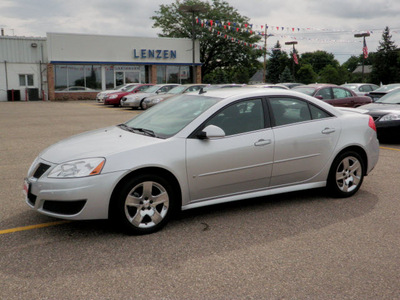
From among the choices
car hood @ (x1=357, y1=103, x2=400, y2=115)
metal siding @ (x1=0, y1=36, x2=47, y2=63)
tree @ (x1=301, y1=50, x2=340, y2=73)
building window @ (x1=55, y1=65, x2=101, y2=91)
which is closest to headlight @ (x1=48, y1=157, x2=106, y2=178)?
car hood @ (x1=357, y1=103, x2=400, y2=115)

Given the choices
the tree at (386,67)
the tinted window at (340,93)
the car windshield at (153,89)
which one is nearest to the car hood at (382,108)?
the tinted window at (340,93)

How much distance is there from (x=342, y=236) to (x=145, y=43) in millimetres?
36533

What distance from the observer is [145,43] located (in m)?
38.7

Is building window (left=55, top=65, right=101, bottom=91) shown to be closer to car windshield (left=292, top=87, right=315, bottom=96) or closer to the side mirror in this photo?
car windshield (left=292, top=87, right=315, bottom=96)

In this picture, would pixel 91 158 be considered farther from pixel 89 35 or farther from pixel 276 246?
pixel 89 35

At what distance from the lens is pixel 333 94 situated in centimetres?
1498

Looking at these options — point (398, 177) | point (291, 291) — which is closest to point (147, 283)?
point (291, 291)

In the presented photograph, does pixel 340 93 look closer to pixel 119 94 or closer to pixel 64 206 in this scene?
pixel 64 206

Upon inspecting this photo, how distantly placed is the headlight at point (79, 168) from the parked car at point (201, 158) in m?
0.01

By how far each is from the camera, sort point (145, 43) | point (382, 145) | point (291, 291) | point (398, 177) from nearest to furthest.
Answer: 1. point (291, 291)
2. point (398, 177)
3. point (382, 145)
4. point (145, 43)

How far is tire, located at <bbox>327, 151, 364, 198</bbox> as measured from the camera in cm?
548

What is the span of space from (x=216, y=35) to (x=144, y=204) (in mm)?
42287

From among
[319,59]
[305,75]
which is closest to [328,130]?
[305,75]

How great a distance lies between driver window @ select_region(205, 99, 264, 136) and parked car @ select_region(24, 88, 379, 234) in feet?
0.04
